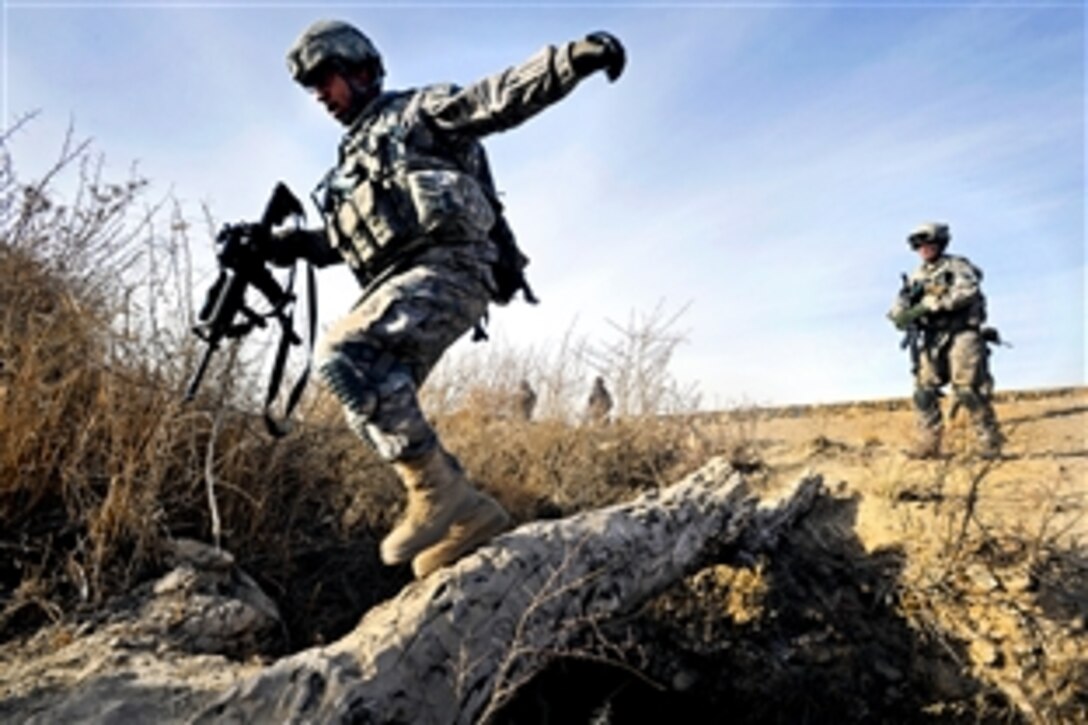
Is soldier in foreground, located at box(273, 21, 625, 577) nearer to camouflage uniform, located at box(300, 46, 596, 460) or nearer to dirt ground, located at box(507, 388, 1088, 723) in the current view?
camouflage uniform, located at box(300, 46, 596, 460)

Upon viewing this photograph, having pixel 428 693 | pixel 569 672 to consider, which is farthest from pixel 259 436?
pixel 428 693

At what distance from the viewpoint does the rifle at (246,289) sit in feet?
9.27

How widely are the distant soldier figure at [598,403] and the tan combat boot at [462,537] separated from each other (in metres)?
3.20

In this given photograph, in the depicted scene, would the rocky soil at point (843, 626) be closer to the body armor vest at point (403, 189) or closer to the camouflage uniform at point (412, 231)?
the camouflage uniform at point (412, 231)

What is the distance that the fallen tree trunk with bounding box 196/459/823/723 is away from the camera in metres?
1.70

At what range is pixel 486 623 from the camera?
81.8 inches

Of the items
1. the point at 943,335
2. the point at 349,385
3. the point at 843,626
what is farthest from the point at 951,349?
the point at 349,385

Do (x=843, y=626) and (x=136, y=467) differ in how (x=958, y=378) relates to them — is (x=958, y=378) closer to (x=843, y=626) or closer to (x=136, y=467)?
(x=843, y=626)

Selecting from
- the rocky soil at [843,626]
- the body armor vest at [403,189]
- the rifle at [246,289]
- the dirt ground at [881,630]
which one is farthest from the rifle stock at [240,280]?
the dirt ground at [881,630]

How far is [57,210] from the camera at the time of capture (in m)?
3.41

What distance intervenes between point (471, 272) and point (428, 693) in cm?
120

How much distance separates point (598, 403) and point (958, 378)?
112 inches

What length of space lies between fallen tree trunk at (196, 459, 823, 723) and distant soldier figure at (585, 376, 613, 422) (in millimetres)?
2363

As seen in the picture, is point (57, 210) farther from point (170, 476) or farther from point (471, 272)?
point (471, 272)
